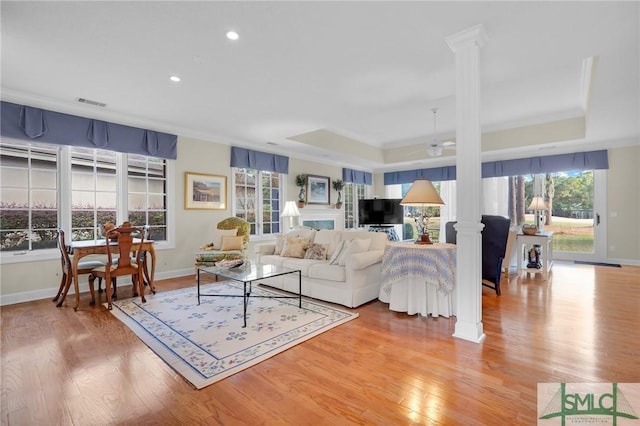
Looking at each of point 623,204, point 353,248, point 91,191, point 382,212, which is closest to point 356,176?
point 382,212

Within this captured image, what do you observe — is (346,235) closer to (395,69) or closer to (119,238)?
(395,69)

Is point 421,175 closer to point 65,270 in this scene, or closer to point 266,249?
point 266,249

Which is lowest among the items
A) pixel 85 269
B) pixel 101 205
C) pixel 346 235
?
pixel 85 269

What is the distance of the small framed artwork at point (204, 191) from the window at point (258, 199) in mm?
295

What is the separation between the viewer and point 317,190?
7.63 meters

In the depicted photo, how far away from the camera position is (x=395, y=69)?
3311 mm

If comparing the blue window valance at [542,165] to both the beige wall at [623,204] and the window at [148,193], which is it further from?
the window at [148,193]

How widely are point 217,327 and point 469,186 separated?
2.74m

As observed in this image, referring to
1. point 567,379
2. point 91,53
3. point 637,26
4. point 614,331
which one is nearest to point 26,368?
point 91,53

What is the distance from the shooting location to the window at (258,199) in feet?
20.4

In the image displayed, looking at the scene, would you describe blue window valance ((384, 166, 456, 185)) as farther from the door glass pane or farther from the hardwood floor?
the hardwood floor

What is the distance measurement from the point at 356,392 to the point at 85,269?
3.74 m

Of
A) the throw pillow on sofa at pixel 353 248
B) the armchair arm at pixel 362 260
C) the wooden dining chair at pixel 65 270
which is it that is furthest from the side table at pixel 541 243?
the wooden dining chair at pixel 65 270

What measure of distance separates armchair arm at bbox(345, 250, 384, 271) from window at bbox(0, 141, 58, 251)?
164 inches
